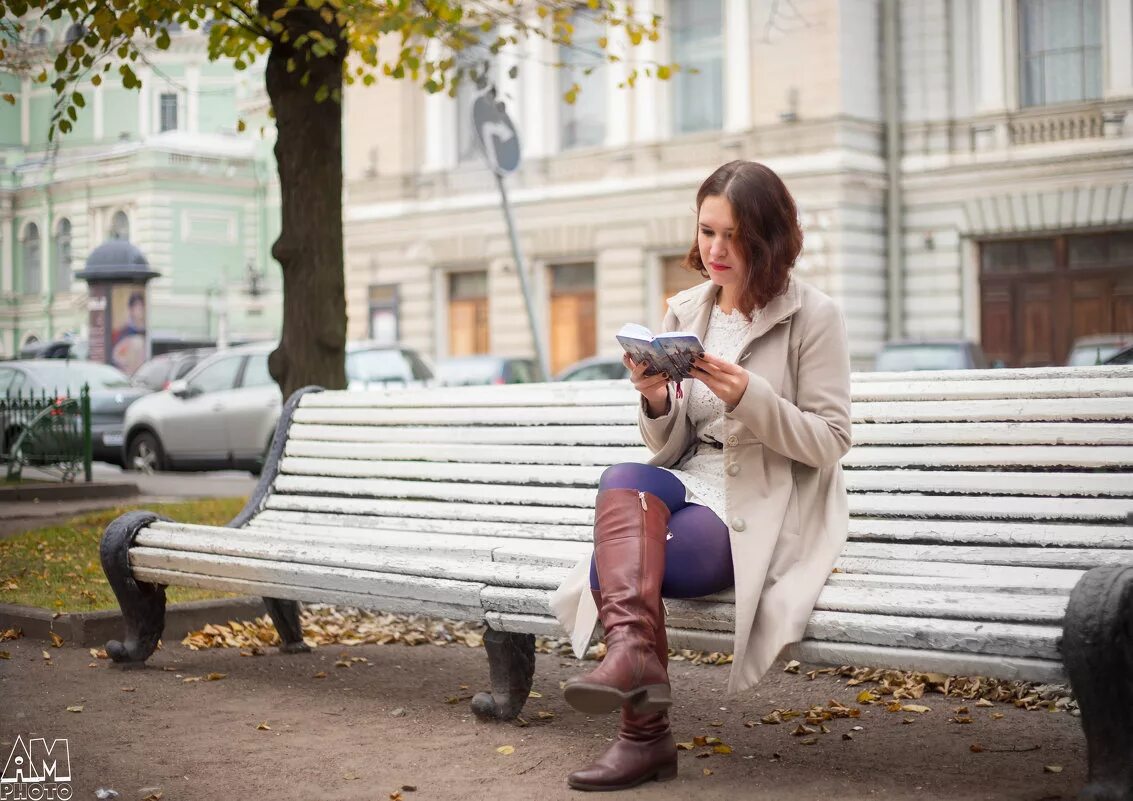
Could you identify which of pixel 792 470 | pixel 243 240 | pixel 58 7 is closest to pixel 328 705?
pixel 792 470

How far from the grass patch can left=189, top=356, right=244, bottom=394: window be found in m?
7.14

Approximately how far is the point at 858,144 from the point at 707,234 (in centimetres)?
2237

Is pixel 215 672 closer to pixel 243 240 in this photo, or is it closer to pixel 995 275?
pixel 995 275

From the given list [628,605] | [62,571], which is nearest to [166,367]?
[62,571]

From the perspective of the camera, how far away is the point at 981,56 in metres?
25.3

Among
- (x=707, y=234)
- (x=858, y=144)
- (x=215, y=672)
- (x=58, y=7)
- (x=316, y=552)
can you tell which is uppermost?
(x=858, y=144)

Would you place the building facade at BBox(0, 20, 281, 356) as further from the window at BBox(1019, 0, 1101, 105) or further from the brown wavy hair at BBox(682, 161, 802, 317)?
the window at BBox(1019, 0, 1101, 105)

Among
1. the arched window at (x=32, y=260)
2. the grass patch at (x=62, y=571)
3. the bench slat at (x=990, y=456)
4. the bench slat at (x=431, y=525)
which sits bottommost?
the grass patch at (x=62, y=571)

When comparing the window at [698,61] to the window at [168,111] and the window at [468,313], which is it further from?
the window at [168,111]

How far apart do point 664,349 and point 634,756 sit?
3.49 feet

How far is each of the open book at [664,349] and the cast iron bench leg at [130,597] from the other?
269 centimetres

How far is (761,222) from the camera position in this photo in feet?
13.4

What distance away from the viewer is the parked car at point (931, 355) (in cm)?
1833

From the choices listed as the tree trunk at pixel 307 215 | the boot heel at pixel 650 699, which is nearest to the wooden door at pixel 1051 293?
the tree trunk at pixel 307 215
